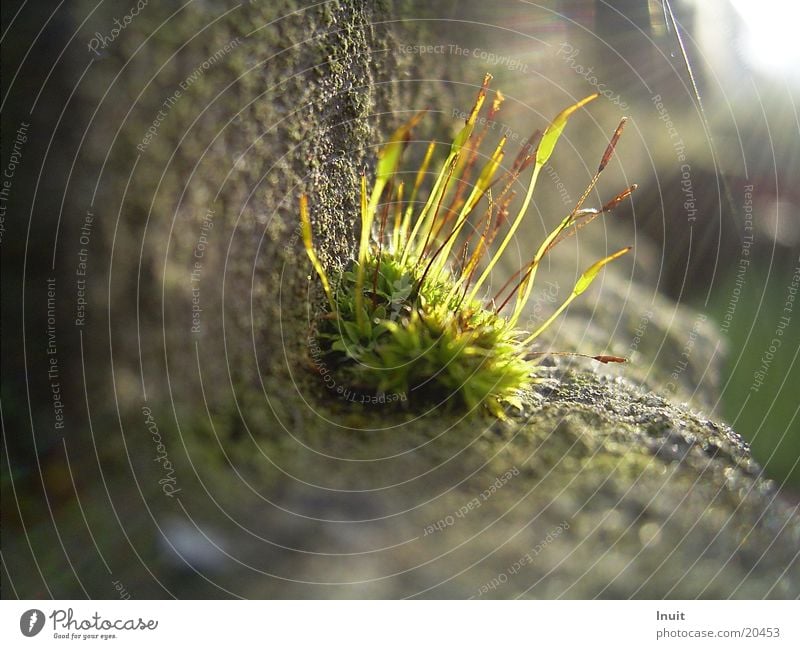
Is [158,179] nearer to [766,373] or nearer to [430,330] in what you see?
[430,330]

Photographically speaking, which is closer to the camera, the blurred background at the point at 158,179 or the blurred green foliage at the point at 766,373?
the blurred background at the point at 158,179

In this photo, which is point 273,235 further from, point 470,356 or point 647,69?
point 647,69

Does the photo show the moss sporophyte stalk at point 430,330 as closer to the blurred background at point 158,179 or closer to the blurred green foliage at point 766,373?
the blurred background at point 158,179

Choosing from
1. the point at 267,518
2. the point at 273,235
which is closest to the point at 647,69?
the point at 273,235

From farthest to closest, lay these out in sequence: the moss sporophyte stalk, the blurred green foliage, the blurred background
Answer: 1. the blurred green foliage
2. the moss sporophyte stalk
3. the blurred background

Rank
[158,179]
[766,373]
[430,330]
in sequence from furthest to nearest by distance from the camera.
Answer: [766,373], [430,330], [158,179]

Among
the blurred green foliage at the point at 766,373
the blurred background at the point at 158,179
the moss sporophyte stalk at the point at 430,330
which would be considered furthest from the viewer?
the blurred green foliage at the point at 766,373

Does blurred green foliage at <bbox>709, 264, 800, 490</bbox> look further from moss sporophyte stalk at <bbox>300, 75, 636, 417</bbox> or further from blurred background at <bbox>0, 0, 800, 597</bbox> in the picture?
moss sporophyte stalk at <bbox>300, 75, 636, 417</bbox>

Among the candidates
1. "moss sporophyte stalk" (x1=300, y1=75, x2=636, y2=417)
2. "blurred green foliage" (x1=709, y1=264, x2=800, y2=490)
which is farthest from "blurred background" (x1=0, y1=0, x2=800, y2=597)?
"moss sporophyte stalk" (x1=300, y1=75, x2=636, y2=417)

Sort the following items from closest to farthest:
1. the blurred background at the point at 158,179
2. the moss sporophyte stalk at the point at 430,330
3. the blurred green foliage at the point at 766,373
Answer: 1. the blurred background at the point at 158,179
2. the moss sporophyte stalk at the point at 430,330
3. the blurred green foliage at the point at 766,373

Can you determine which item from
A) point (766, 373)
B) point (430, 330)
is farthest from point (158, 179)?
point (766, 373)

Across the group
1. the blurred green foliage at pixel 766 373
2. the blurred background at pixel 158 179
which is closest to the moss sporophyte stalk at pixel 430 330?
the blurred background at pixel 158 179
